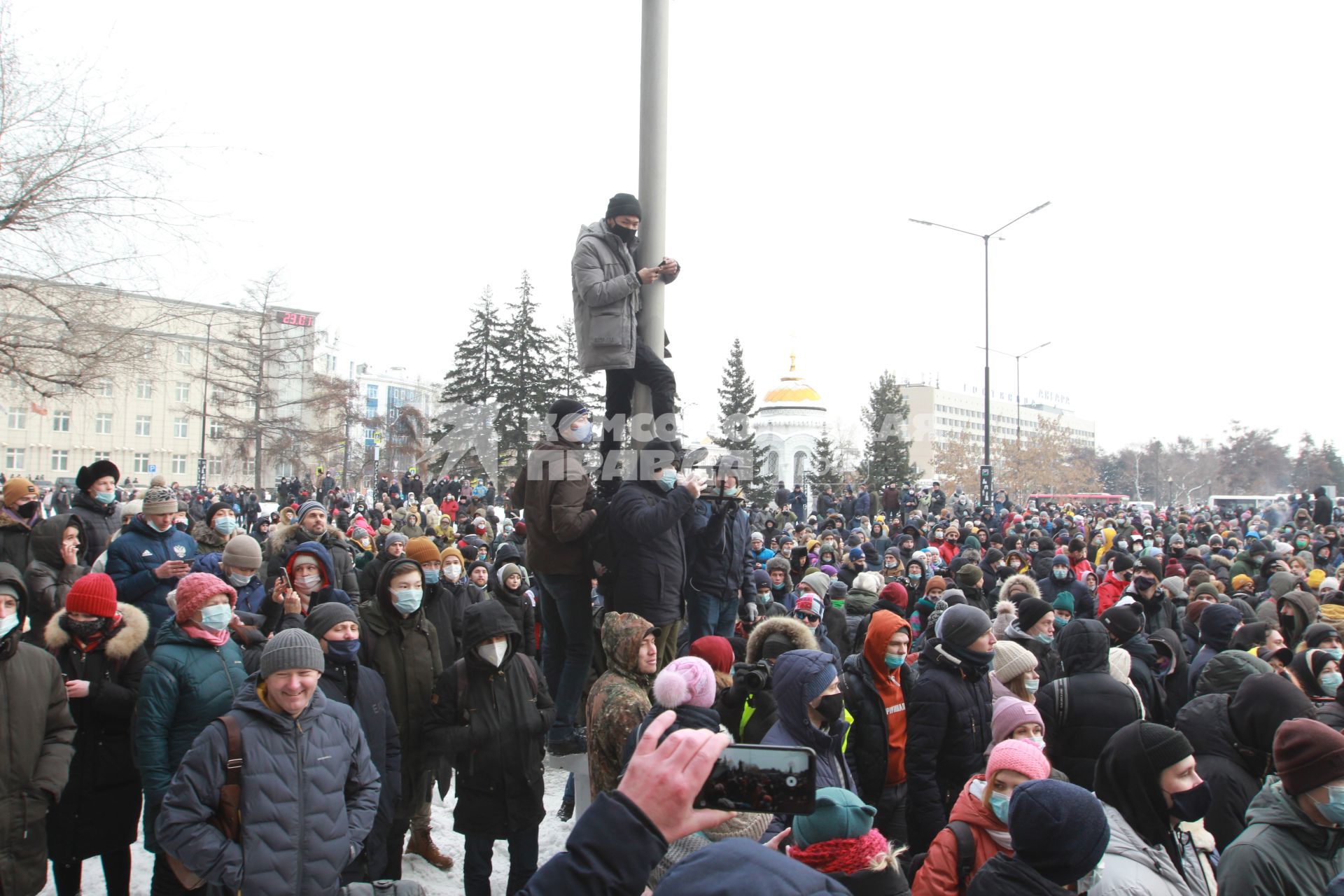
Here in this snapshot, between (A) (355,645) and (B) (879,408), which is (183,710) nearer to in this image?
(A) (355,645)

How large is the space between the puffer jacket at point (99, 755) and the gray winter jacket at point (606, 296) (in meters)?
3.00

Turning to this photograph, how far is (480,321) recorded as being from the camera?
4669cm

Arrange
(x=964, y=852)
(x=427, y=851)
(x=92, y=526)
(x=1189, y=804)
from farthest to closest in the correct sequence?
(x=92, y=526) → (x=427, y=851) → (x=1189, y=804) → (x=964, y=852)

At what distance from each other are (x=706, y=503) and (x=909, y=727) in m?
2.00

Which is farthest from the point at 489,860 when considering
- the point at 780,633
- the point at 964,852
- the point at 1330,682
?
the point at 1330,682

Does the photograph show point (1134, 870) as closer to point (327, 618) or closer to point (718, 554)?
point (327, 618)

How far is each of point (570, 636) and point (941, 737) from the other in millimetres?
2300

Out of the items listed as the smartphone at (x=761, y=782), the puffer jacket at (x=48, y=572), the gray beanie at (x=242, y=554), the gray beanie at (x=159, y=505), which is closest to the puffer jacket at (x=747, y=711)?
the smartphone at (x=761, y=782)

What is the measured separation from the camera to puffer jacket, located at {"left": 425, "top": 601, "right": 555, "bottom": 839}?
495cm

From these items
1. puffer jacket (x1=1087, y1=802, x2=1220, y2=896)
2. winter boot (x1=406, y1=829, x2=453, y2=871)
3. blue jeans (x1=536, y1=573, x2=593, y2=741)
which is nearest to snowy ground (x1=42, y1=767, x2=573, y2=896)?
winter boot (x1=406, y1=829, x2=453, y2=871)

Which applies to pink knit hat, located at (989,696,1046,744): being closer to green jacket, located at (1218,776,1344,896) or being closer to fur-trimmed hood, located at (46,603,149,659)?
green jacket, located at (1218,776,1344,896)

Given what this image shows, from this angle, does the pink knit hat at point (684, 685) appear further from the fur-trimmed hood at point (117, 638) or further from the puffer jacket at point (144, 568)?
the puffer jacket at point (144, 568)

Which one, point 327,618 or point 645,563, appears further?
point 645,563

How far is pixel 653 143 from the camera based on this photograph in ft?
Answer: 16.9
